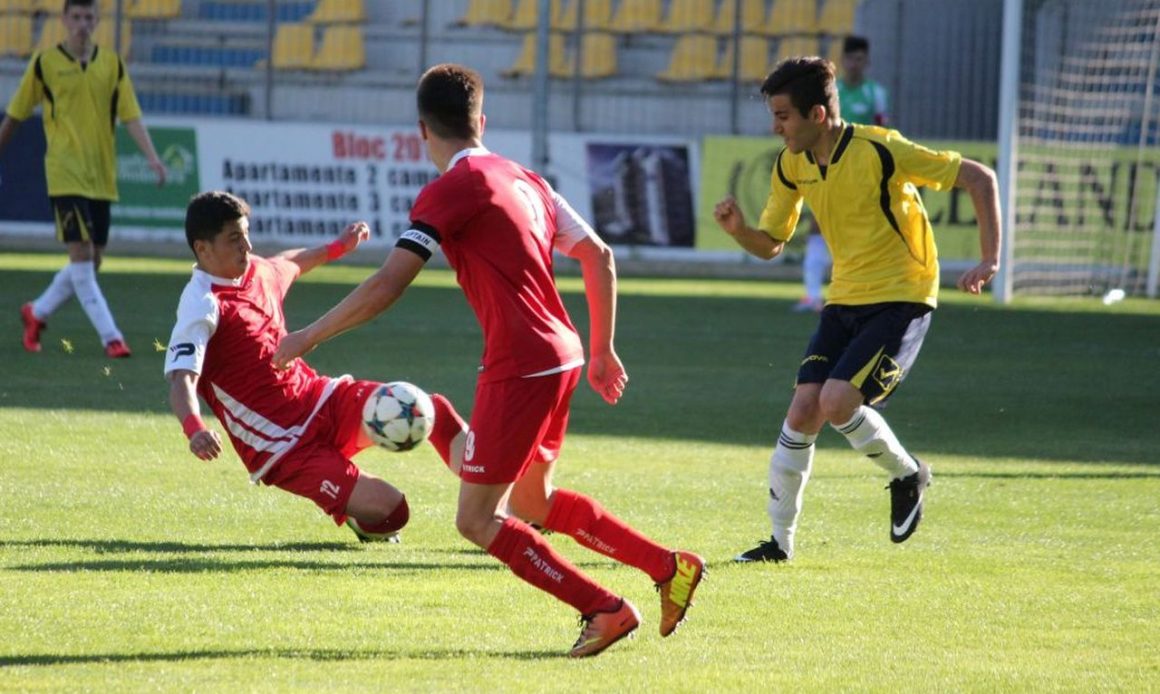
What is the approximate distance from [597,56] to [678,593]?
21852 mm

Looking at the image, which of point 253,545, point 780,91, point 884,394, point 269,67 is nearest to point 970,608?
point 884,394

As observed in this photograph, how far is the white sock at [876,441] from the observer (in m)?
6.63

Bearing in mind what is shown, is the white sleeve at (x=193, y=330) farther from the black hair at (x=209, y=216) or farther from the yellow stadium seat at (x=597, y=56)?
the yellow stadium seat at (x=597, y=56)

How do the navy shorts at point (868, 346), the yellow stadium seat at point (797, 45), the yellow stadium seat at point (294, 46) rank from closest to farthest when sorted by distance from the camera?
the navy shorts at point (868, 346) → the yellow stadium seat at point (797, 45) → the yellow stadium seat at point (294, 46)

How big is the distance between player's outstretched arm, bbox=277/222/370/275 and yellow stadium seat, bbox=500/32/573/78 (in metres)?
19.5

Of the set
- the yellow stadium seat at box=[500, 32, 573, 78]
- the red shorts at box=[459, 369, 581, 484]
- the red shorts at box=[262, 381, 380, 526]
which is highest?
the yellow stadium seat at box=[500, 32, 573, 78]

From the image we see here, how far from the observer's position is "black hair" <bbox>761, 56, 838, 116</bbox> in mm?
6418

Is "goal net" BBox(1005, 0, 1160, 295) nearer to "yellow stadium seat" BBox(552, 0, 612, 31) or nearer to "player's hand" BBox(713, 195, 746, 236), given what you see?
"yellow stadium seat" BBox(552, 0, 612, 31)

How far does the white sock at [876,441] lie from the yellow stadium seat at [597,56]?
20.0 metres

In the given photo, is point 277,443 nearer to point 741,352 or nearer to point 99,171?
point 99,171

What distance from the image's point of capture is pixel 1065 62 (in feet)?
62.7

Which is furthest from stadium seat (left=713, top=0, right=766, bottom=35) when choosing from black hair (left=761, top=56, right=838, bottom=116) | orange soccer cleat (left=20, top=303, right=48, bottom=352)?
black hair (left=761, top=56, right=838, bottom=116)

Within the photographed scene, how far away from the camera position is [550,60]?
26.5 meters

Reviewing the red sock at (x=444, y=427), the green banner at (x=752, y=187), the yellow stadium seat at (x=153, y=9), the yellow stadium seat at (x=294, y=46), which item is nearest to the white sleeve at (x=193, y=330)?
the red sock at (x=444, y=427)
